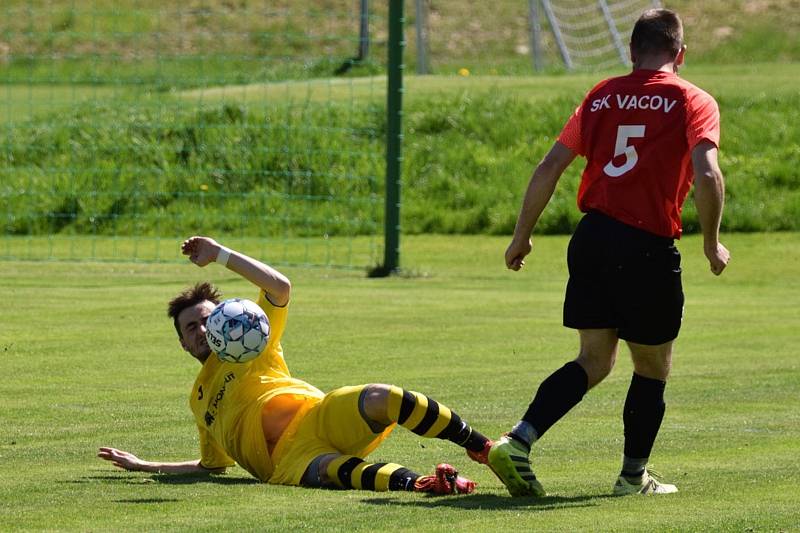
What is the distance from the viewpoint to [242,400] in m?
7.95

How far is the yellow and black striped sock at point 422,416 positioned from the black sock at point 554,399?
430 mm

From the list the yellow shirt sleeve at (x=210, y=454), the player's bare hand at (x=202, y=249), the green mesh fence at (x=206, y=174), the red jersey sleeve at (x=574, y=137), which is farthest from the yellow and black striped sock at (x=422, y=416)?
the green mesh fence at (x=206, y=174)

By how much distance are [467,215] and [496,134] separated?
2.70 meters

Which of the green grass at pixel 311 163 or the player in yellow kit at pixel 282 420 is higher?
the player in yellow kit at pixel 282 420

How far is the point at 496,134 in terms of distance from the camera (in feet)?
85.7

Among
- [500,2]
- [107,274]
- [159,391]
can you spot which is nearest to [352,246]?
[107,274]

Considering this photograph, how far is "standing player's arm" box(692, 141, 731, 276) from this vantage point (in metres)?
7.07

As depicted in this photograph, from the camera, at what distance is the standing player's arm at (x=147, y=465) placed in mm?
7969

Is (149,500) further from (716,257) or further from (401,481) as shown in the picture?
(716,257)

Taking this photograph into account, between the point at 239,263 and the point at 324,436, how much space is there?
3.24ft

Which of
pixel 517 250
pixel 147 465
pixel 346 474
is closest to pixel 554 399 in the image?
pixel 517 250

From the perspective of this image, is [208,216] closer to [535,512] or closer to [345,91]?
[345,91]

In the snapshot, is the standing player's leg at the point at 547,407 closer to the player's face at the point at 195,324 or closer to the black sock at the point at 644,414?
the black sock at the point at 644,414

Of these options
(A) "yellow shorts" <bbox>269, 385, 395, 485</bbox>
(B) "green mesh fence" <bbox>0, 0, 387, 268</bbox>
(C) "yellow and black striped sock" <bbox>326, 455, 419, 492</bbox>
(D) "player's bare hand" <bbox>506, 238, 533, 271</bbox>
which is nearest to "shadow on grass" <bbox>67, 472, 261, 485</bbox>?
(A) "yellow shorts" <bbox>269, 385, 395, 485</bbox>
